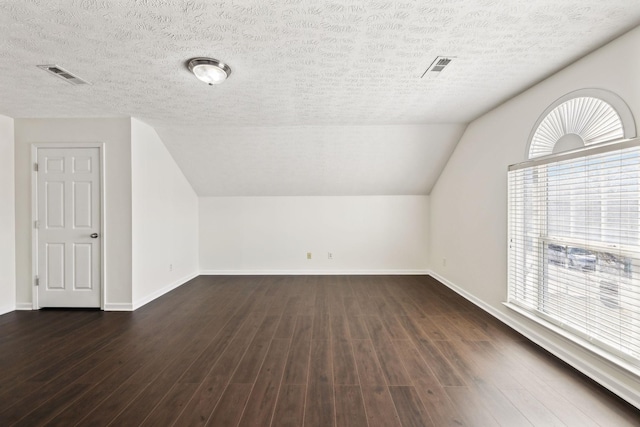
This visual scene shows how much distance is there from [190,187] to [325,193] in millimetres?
2487

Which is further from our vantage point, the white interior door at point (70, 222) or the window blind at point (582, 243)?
the white interior door at point (70, 222)

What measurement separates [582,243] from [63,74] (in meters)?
4.55

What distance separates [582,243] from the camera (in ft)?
7.00

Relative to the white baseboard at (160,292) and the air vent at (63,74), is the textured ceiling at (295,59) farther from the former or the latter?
the white baseboard at (160,292)

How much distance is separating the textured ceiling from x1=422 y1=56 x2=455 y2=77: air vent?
0.17ft

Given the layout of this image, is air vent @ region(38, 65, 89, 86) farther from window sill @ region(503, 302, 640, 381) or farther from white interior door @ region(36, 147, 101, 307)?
window sill @ region(503, 302, 640, 381)

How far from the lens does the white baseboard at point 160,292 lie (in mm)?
3475

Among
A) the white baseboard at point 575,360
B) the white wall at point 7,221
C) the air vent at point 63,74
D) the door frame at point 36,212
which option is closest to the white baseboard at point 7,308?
the white wall at point 7,221

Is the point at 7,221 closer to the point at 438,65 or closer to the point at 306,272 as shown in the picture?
the point at 306,272

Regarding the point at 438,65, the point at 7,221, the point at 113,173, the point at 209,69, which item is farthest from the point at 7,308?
the point at 438,65

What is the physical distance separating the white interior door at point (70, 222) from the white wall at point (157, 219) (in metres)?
0.45

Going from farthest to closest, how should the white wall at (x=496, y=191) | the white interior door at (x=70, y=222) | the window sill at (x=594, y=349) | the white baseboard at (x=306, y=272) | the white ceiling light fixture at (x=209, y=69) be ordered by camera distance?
1. the white baseboard at (x=306, y=272)
2. the white interior door at (x=70, y=222)
3. the white ceiling light fixture at (x=209, y=69)
4. the white wall at (x=496, y=191)
5. the window sill at (x=594, y=349)

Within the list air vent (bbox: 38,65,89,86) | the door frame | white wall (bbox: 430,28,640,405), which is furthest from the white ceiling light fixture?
white wall (bbox: 430,28,640,405)

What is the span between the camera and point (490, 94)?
2805mm
